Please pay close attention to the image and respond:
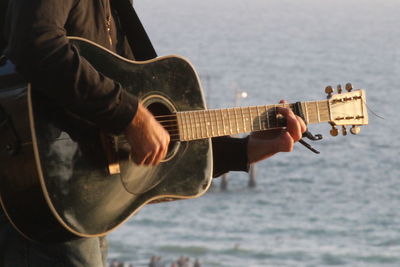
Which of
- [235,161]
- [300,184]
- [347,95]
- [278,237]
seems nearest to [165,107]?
[235,161]

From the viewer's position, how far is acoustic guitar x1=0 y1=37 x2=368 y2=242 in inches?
142

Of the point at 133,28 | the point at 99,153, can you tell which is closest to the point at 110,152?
the point at 99,153

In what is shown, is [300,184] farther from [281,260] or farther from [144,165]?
[144,165]

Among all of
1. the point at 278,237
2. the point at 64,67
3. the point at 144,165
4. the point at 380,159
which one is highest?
the point at 64,67

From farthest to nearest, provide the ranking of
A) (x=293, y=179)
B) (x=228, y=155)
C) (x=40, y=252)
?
(x=293, y=179), (x=228, y=155), (x=40, y=252)

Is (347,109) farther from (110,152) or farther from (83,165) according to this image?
(83,165)

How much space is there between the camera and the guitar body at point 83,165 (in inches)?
142

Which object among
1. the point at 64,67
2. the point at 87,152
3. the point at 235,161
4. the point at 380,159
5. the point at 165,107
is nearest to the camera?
the point at 64,67

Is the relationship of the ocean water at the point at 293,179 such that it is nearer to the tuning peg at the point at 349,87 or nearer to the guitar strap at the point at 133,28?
the tuning peg at the point at 349,87

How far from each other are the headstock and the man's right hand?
3.66ft

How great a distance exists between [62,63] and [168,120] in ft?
2.51

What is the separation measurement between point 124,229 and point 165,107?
67798 mm

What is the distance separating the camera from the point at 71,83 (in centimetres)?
350

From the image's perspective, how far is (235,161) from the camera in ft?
15.1
